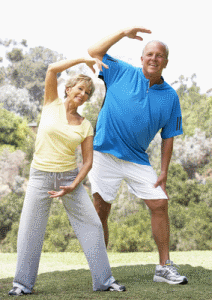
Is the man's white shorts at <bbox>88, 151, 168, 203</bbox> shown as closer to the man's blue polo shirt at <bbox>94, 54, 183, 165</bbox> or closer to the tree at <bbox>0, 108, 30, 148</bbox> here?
the man's blue polo shirt at <bbox>94, 54, 183, 165</bbox>

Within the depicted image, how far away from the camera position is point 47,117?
2787 millimetres

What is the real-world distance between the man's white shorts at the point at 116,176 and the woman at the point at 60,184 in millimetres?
535

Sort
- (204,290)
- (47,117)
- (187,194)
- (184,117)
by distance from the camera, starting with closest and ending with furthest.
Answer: (47,117)
(204,290)
(187,194)
(184,117)

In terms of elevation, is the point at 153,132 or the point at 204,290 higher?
the point at 153,132

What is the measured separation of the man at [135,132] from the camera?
10.9ft

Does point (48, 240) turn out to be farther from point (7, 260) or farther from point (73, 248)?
point (7, 260)

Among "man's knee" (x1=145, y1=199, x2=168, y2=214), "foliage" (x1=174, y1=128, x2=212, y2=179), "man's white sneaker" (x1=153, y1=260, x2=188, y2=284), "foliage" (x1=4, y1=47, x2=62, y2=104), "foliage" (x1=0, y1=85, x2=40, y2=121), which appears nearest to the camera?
"man's white sneaker" (x1=153, y1=260, x2=188, y2=284)

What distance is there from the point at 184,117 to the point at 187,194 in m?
2.48

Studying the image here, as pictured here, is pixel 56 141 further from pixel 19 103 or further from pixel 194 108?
pixel 19 103

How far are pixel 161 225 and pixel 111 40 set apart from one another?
4.97ft

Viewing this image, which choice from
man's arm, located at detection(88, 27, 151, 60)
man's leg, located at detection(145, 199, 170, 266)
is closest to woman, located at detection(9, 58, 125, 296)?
man's arm, located at detection(88, 27, 151, 60)

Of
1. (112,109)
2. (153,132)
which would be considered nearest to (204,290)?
(153,132)

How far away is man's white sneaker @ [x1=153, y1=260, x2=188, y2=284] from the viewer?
10.6ft

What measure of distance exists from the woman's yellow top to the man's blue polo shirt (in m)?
0.57
